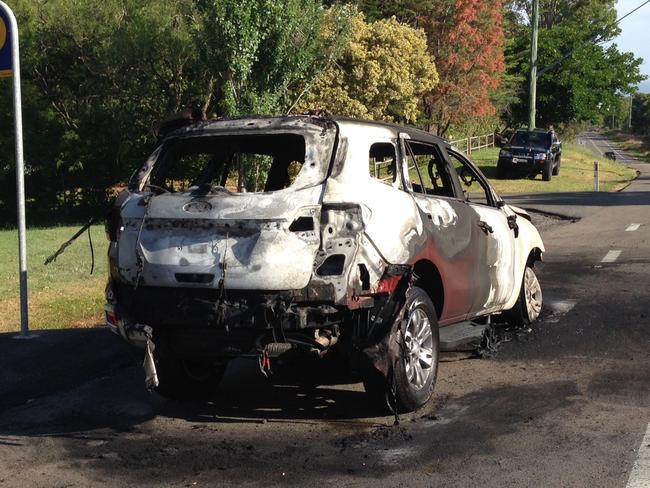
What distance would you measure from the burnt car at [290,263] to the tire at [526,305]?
220 centimetres

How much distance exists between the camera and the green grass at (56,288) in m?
9.58

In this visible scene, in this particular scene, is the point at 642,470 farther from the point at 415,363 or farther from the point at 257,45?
the point at 257,45

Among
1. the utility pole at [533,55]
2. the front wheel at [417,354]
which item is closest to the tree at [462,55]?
the utility pole at [533,55]

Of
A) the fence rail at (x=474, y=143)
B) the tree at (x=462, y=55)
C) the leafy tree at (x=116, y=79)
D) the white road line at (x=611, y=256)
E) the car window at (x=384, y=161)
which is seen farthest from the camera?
the fence rail at (x=474, y=143)

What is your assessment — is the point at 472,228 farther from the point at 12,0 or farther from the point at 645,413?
the point at 12,0

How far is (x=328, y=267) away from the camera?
5402 millimetres

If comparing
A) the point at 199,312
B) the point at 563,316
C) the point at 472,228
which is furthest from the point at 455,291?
the point at 563,316

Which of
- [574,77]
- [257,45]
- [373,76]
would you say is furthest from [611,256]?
[574,77]

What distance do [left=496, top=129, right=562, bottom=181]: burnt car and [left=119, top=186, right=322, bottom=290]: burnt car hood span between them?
2791 centimetres

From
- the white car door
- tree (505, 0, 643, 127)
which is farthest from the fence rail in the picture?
the white car door

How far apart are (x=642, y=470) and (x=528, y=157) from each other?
28.6 metres

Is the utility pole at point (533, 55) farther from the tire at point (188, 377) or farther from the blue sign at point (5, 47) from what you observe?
the tire at point (188, 377)

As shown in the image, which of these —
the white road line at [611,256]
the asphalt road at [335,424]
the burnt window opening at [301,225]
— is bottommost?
the asphalt road at [335,424]

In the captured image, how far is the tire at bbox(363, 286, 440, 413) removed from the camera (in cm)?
566
